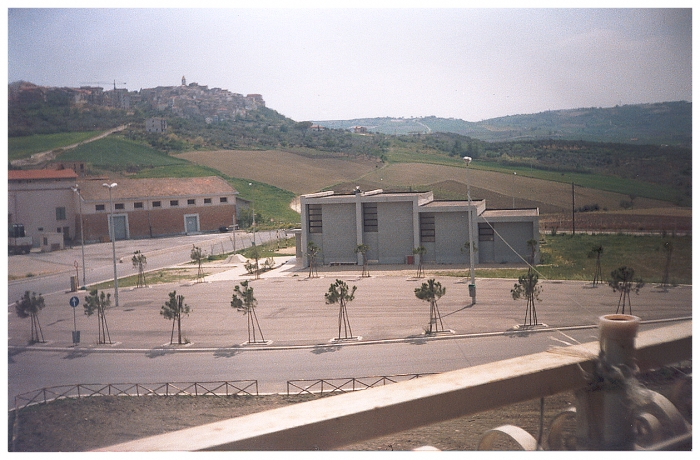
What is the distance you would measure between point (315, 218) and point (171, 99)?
265 centimetres

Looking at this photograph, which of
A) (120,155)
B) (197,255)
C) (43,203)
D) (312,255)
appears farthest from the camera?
(120,155)

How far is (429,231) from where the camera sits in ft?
26.6

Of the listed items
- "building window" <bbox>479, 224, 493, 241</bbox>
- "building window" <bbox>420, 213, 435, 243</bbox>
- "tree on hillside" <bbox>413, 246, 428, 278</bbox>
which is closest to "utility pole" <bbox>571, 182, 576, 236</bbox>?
"building window" <bbox>479, 224, 493, 241</bbox>

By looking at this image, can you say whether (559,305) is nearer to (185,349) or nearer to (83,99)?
(185,349)

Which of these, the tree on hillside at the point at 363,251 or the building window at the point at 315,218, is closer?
the tree on hillside at the point at 363,251

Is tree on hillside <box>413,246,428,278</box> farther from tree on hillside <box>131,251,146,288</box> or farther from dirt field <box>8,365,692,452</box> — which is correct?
tree on hillside <box>131,251,146,288</box>

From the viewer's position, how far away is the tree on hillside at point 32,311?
648 centimetres

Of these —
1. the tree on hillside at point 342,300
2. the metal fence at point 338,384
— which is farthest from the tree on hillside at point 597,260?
the tree on hillside at point 342,300

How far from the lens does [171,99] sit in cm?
827

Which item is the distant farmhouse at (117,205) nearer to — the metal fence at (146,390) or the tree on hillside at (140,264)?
the tree on hillside at (140,264)

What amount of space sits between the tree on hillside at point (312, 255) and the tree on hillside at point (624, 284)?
3675mm

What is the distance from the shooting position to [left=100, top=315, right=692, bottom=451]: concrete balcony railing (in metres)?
2.16

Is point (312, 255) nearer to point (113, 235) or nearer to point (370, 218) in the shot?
point (370, 218)

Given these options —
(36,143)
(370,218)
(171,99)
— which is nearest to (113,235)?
(36,143)
